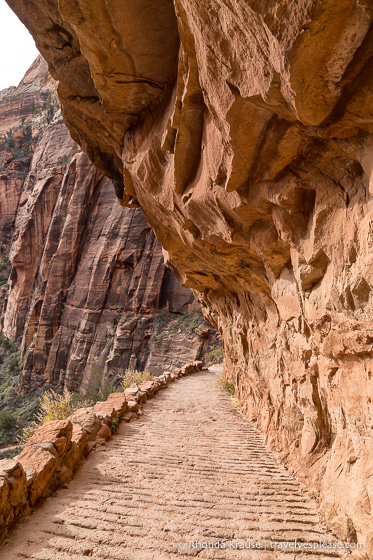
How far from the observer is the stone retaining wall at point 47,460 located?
289 cm

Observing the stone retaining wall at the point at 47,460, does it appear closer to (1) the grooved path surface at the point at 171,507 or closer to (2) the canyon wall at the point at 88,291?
(1) the grooved path surface at the point at 171,507

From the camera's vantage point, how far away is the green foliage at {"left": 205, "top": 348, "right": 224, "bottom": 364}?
21.1 meters

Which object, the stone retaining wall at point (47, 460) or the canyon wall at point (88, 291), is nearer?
the stone retaining wall at point (47, 460)

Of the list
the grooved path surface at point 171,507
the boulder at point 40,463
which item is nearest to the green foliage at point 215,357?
the grooved path surface at point 171,507

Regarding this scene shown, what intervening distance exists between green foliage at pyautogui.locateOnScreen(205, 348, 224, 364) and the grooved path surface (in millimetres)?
15868

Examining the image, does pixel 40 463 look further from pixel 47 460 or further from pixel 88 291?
pixel 88 291

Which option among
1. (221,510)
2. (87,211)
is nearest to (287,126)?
(221,510)

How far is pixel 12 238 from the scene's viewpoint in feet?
125

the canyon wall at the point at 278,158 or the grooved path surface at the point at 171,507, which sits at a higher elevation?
the canyon wall at the point at 278,158

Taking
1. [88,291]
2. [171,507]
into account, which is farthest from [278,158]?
[88,291]

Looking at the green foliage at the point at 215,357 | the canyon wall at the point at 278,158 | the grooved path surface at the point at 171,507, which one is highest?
the canyon wall at the point at 278,158

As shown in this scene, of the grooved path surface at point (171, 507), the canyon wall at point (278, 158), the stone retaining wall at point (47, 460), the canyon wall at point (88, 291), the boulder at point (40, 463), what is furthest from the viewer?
the canyon wall at point (88, 291)

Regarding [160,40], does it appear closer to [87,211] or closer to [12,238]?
[87,211]

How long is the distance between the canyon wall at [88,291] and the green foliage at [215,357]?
0.78m
